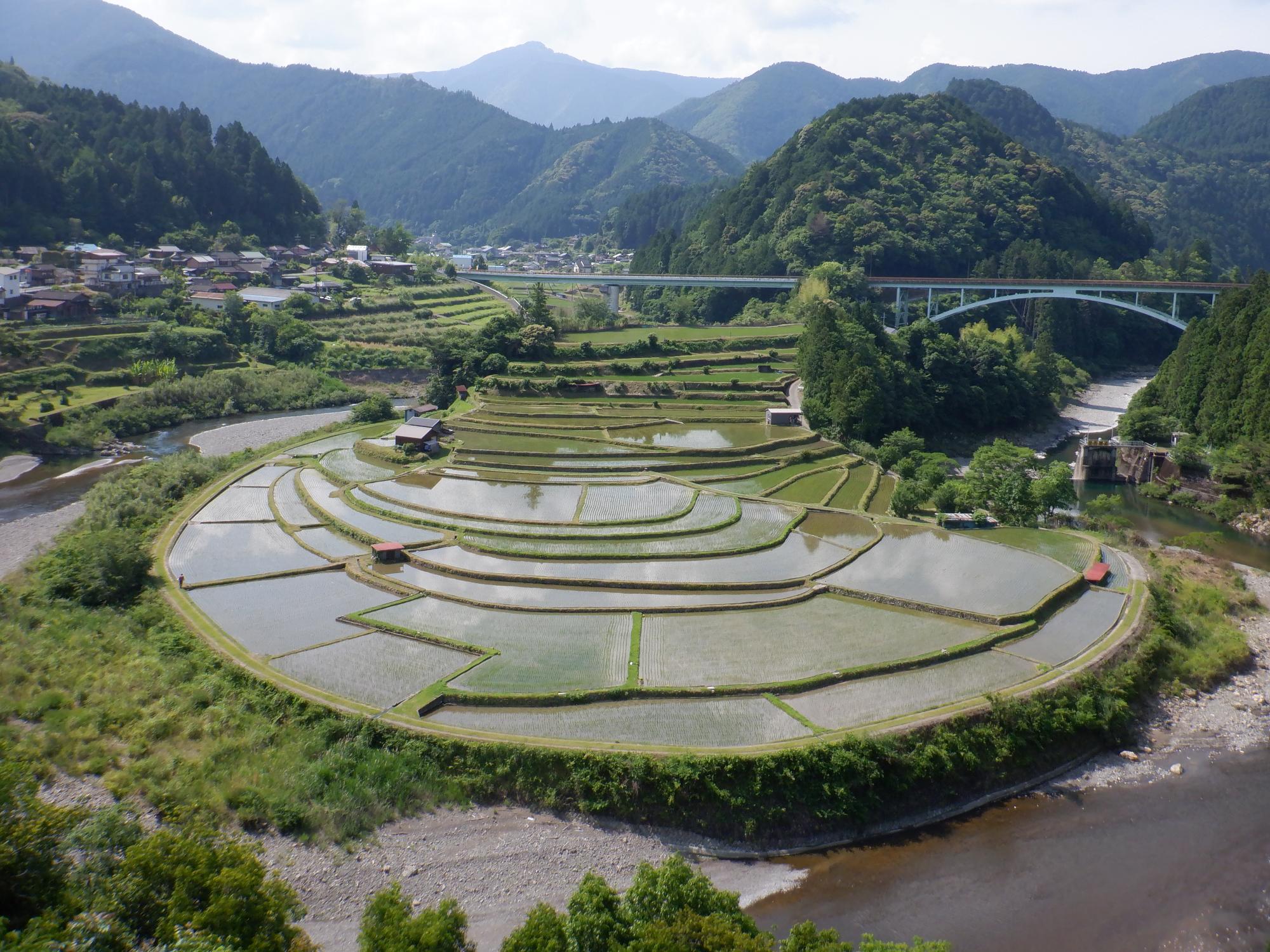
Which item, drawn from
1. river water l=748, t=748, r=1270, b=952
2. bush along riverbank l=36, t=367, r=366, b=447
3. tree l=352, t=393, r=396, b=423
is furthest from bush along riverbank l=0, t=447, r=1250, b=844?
bush along riverbank l=36, t=367, r=366, b=447

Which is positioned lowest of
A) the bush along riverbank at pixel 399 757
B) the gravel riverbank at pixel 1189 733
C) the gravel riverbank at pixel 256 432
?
the gravel riverbank at pixel 1189 733

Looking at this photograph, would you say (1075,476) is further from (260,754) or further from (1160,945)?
(260,754)

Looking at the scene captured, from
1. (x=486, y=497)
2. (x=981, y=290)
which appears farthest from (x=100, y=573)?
(x=981, y=290)

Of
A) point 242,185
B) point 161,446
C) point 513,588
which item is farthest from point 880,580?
point 242,185

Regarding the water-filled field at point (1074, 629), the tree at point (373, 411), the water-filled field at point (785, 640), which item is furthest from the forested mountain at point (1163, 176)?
the water-filled field at point (785, 640)

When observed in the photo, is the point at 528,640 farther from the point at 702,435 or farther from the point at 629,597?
the point at 702,435

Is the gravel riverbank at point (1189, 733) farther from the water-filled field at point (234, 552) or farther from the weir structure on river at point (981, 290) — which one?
the weir structure on river at point (981, 290)
